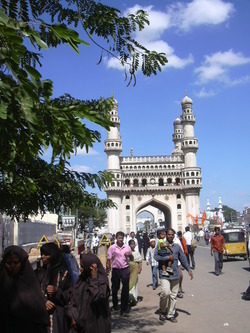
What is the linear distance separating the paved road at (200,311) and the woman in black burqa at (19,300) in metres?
3.64

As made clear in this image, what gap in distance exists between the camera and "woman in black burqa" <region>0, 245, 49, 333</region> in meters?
3.16

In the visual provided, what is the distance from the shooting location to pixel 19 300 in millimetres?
3156

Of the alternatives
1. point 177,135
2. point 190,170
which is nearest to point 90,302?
point 190,170

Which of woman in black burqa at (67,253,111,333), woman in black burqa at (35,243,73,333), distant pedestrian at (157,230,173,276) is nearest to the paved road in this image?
distant pedestrian at (157,230,173,276)

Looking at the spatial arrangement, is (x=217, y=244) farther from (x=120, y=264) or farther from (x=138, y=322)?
(x=138, y=322)

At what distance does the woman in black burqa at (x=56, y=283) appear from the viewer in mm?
4164

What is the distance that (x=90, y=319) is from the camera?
396cm

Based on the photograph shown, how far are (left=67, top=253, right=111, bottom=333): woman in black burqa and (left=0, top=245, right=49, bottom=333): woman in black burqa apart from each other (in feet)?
2.28

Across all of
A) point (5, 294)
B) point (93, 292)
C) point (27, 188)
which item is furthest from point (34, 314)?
point (27, 188)

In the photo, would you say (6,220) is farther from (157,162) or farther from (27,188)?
(157,162)

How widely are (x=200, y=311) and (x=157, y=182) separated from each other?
56.7 m

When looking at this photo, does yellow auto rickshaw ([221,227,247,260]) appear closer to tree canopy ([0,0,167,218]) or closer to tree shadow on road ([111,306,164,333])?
tree shadow on road ([111,306,164,333])

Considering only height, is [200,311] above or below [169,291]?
below

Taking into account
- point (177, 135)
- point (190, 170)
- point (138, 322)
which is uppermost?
point (177, 135)
